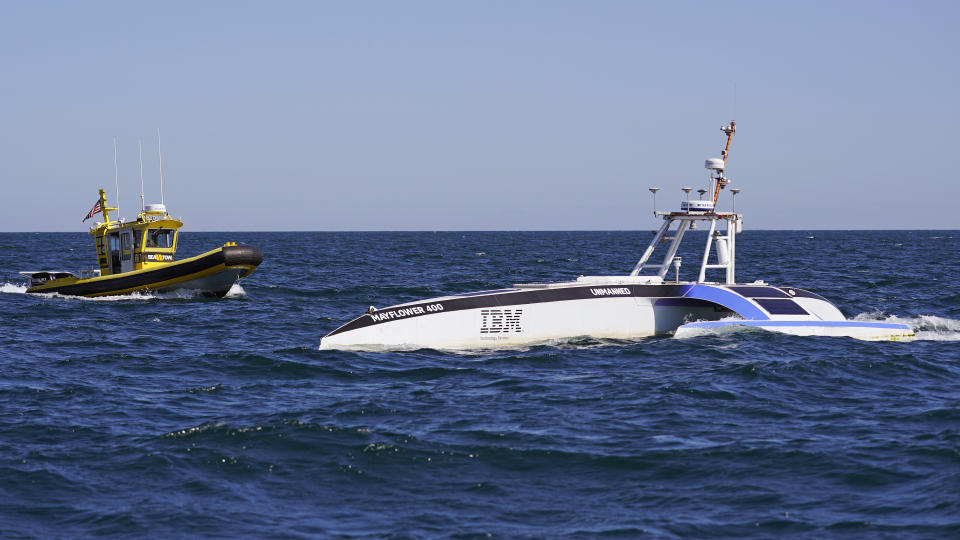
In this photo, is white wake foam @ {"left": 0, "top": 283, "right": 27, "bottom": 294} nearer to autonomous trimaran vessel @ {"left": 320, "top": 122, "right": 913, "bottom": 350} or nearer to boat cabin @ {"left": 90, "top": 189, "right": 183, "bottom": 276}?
boat cabin @ {"left": 90, "top": 189, "right": 183, "bottom": 276}

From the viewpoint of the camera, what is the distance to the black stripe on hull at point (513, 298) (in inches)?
724

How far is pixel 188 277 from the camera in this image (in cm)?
3050

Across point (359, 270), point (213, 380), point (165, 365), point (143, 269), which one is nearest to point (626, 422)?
point (213, 380)

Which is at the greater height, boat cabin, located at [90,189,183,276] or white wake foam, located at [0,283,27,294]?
boat cabin, located at [90,189,183,276]

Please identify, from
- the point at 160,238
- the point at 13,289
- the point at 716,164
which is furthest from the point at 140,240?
the point at 716,164

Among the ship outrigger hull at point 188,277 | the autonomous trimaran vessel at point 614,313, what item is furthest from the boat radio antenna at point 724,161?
the ship outrigger hull at point 188,277

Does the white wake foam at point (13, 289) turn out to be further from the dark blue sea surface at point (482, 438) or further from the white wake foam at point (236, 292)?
the dark blue sea surface at point (482, 438)

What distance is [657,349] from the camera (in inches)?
720

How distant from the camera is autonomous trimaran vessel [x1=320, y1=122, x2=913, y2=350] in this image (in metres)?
18.5

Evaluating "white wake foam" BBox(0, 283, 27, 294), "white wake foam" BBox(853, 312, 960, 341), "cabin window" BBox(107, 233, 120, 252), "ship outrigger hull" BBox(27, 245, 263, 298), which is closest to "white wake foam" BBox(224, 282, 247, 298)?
"ship outrigger hull" BBox(27, 245, 263, 298)

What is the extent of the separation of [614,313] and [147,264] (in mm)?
17890

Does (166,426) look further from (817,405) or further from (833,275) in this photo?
(833,275)

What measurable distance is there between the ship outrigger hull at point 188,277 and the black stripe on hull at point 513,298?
13298 mm

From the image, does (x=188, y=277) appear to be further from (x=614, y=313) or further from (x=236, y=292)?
(x=614, y=313)
